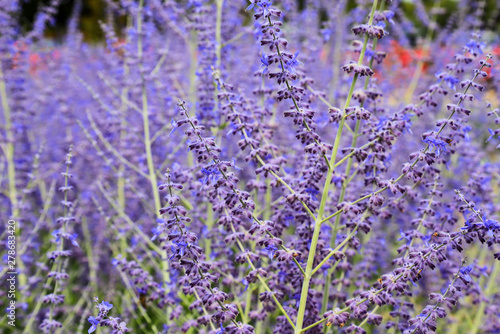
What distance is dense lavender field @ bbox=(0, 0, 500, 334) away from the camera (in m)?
2.33

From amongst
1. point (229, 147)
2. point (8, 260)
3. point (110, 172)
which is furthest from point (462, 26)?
point (8, 260)

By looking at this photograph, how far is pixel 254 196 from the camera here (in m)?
3.70

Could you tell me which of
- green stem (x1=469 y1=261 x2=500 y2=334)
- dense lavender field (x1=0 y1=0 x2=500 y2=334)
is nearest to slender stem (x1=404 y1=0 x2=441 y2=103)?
dense lavender field (x1=0 y1=0 x2=500 y2=334)

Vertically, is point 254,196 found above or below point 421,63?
below

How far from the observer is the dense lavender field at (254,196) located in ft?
7.63

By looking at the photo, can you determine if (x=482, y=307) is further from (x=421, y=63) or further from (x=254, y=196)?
(x=421, y=63)

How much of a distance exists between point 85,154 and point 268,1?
162 inches

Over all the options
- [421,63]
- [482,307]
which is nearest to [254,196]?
[482,307]

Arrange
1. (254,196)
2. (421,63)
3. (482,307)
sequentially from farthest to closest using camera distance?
(421,63), (482,307), (254,196)

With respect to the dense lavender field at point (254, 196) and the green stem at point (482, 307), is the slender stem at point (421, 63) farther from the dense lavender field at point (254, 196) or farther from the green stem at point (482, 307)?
the green stem at point (482, 307)

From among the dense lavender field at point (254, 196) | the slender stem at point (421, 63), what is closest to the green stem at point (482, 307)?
the dense lavender field at point (254, 196)

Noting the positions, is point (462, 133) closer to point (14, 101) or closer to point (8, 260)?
point (8, 260)

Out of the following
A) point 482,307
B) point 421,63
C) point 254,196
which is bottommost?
point 482,307

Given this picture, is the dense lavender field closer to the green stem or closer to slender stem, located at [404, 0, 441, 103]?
the green stem
